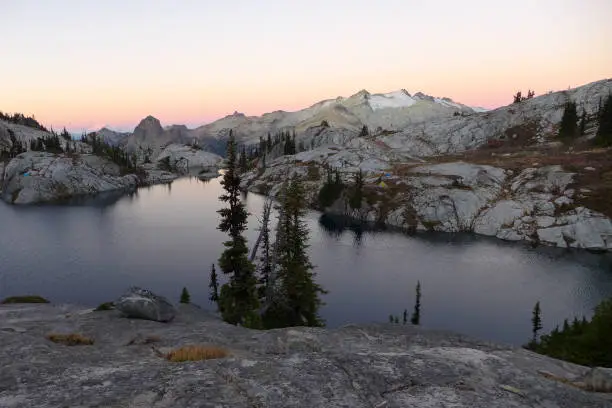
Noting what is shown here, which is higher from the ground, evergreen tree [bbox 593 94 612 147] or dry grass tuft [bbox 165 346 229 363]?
evergreen tree [bbox 593 94 612 147]

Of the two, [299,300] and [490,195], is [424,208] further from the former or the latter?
[299,300]

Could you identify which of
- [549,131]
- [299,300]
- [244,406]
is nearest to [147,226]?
[299,300]

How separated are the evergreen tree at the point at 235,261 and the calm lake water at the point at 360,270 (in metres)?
19.5

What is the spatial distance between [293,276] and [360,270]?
3489 cm

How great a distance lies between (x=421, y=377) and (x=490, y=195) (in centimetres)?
13171

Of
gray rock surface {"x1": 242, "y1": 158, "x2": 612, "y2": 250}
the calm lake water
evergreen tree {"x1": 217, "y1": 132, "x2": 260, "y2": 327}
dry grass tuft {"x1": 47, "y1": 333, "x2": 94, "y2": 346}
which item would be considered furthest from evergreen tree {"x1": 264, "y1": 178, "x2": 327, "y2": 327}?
gray rock surface {"x1": 242, "y1": 158, "x2": 612, "y2": 250}

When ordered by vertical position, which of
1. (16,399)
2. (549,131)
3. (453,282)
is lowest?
(453,282)

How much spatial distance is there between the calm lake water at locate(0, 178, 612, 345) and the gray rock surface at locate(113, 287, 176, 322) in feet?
126

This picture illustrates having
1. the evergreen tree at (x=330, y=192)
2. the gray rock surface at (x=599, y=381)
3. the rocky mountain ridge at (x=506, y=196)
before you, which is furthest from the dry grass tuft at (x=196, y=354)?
the evergreen tree at (x=330, y=192)

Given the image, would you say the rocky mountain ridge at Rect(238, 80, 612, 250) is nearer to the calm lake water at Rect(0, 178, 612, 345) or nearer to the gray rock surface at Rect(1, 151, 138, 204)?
the calm lake water at Rect(0, 178, 612, 345)

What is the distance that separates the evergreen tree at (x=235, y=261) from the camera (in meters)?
45.0

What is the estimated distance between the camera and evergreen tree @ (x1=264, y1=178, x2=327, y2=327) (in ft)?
171

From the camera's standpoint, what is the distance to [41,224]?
125m

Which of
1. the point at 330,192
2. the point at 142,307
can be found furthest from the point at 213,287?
the point at 330,192
